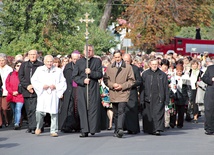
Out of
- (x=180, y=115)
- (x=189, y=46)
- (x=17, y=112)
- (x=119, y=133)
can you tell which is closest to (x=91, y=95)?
(x=119, y=133)

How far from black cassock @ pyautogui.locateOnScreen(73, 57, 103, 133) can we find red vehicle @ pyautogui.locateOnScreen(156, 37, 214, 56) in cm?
4571

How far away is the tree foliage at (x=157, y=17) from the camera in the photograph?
54219 mm

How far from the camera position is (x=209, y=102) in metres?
18.5

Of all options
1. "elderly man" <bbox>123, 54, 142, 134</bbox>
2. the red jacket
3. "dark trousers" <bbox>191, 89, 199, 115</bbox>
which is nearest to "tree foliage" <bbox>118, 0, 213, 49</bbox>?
"dark trousers" <bbox>191, 89, 199, 115</bbox>

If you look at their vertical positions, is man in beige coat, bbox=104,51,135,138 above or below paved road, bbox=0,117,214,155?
above

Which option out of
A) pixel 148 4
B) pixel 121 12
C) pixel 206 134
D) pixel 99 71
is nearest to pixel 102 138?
pixel 99 71

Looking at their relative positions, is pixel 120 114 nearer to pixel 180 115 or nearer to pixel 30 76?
pixel 30 76

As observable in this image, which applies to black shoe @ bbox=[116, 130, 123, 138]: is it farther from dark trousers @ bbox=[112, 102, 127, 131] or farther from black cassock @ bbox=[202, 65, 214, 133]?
black cassock @ bbox=[202, 65, 214, 133]

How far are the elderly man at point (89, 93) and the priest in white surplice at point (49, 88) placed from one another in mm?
374

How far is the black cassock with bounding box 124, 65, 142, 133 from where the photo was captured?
711 inches

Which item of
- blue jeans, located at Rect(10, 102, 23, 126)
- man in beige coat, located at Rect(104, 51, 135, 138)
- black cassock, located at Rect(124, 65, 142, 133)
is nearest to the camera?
man in beige coat, located at Rect(104, 51, 135, 138)

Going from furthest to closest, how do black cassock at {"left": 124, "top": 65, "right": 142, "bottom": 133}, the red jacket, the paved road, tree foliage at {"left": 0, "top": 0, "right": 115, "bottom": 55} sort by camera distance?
tree foliage at {"left": 0, "top": 0, "right": 115, "bottom": 55}
the red jacket
black cassock at {"left": 124, "top": 65, "right": 142, "bottom": 133}
the paved road

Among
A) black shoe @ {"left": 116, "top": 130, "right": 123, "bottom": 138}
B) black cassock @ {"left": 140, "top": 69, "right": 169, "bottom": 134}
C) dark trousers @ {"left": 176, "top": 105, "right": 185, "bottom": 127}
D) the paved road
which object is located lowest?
the paved road

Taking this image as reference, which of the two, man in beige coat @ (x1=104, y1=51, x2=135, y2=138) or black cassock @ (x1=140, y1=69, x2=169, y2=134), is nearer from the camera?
man in beige coat @ (x1=104, y1=51, x2=135, y2=138)
